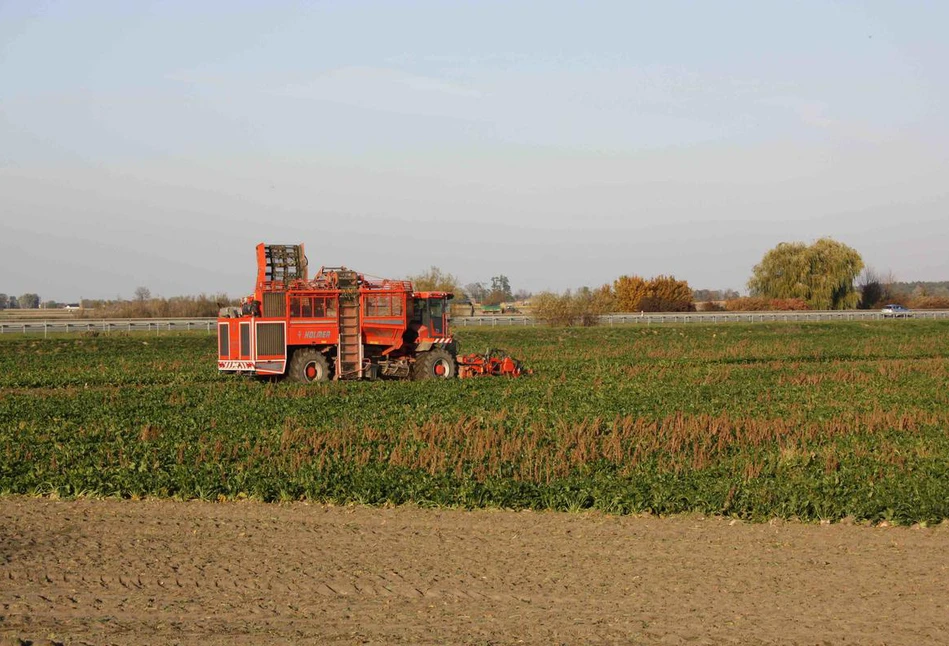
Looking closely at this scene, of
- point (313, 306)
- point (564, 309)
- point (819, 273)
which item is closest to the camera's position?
point (313, 306)

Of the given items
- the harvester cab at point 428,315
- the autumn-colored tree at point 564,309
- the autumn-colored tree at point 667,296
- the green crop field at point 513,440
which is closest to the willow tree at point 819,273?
the autumn-colored tree at point 667,296

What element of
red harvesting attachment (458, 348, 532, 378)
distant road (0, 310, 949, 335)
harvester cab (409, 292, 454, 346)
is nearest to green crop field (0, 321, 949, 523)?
red harvesting attachment (458, 348, 532, 378)

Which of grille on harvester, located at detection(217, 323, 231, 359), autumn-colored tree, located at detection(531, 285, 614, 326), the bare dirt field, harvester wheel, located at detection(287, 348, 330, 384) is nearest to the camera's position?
the bare dirt field

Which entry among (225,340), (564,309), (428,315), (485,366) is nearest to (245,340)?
(225,340)

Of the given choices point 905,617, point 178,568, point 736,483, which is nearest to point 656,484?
point 736,483

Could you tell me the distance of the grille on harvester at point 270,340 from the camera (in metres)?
27.8

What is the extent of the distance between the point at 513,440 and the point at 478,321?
2537 inches

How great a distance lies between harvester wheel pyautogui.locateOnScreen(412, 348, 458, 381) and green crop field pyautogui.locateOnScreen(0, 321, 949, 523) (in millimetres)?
1064

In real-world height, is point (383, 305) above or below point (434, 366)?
above

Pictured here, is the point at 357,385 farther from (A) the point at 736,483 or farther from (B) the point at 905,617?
(B) the point at 905,617

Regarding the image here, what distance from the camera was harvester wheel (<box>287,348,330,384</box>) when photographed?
28141 millimetres

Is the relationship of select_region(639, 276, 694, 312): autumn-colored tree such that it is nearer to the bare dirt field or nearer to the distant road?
the distant road

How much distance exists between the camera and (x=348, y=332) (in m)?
28.4

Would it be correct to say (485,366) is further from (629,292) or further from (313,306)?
(629,292)
